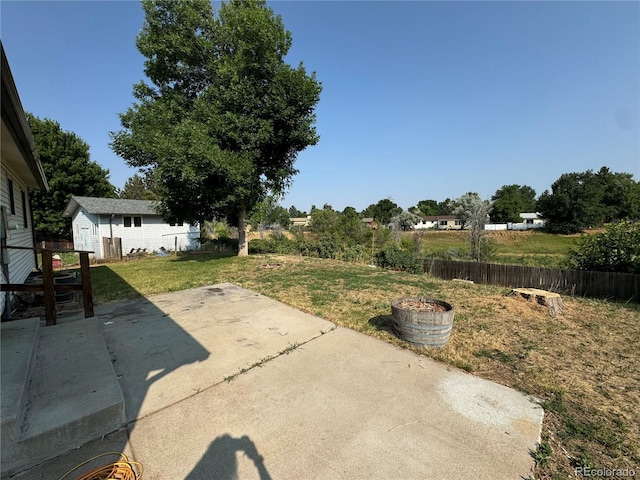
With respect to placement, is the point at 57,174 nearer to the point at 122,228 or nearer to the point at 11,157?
the point at 122,228

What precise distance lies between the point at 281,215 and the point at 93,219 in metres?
23.1

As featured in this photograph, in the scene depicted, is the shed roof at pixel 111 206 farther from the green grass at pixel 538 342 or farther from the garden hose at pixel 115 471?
the garden hose at pixel 115 471

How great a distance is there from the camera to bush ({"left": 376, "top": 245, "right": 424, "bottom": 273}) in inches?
409

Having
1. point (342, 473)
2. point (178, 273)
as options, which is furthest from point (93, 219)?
point (342, 473)

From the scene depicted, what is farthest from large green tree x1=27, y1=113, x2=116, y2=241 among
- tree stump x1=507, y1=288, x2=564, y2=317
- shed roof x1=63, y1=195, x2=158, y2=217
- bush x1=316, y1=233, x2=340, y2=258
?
tree stump x1=507, y1=288, x2=564, y2=317

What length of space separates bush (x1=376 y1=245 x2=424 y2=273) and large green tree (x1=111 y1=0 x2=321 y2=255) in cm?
518

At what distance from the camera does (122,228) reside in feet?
54.5

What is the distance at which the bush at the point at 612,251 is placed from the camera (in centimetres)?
679

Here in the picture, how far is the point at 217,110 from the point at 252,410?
9960mm

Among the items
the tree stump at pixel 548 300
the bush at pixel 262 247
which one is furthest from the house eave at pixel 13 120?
the bush at pixel 262 247

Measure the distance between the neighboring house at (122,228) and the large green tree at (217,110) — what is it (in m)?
6.94

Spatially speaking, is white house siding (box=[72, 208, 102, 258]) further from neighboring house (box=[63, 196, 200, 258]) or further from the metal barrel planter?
the metal barrel planter

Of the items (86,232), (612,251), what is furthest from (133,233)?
(612,251)

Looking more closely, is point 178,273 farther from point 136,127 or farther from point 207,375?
point 207,375
